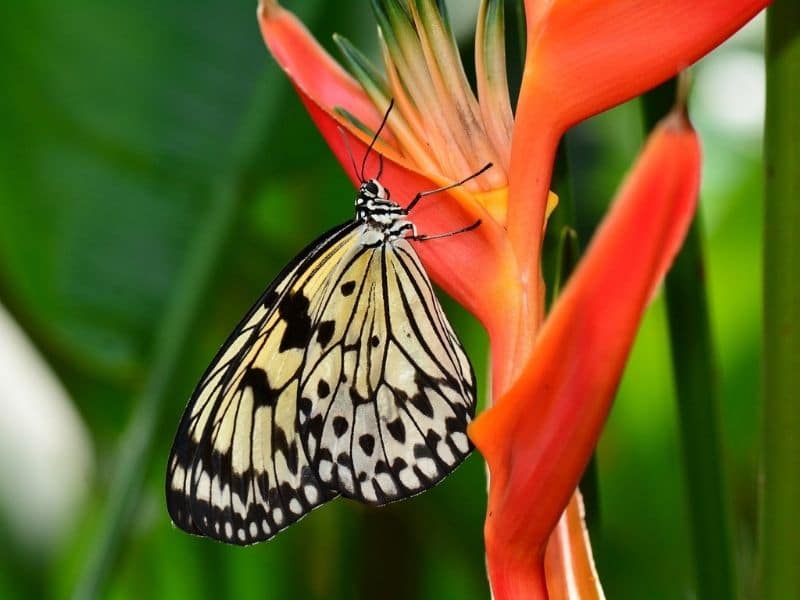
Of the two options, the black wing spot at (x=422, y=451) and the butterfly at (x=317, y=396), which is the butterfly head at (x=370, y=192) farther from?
the black wing spot at (x=422, y=451)

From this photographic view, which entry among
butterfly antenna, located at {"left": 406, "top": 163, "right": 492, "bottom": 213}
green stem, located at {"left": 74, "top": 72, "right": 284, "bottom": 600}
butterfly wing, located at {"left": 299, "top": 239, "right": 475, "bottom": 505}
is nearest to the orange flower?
butterfly antenna, located at {"left": 406, "top": 163, "right": 492, "bottom": 213}

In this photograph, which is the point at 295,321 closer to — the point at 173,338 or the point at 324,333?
the point at 324,333

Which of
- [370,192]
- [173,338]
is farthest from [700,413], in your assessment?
[173,338]

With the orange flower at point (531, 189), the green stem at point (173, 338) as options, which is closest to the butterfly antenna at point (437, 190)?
the orange flower at point (531, 189)

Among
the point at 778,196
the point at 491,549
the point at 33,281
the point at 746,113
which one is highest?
the point at 746,113

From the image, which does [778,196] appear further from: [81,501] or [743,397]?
[81,501]

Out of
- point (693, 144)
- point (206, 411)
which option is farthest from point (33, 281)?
point (693, 144)
